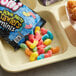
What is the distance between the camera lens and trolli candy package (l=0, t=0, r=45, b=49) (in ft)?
2.60

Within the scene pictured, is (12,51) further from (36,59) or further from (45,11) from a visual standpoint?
(45,11)

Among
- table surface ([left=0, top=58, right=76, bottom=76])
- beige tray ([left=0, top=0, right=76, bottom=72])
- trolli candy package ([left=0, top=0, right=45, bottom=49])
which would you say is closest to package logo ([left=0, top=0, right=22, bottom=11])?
trolli candy package ([left=0, top=0, right=45, bottom=49])

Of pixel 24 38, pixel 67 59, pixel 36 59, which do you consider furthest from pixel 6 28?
pixel 67 59

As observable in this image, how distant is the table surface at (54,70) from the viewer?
680mm

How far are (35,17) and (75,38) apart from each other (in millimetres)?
246

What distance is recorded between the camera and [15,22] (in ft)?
2.65

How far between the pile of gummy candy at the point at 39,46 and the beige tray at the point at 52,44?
3 cm

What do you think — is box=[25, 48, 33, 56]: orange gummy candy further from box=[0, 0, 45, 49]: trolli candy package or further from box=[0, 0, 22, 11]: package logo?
box=[0, 0, 22, 11]: package logo

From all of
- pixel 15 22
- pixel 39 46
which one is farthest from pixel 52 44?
pixel 15 22

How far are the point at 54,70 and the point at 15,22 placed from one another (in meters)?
0.32

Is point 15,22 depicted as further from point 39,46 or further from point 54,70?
point 54,70

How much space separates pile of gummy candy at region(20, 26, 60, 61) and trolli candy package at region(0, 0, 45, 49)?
0.04 meters

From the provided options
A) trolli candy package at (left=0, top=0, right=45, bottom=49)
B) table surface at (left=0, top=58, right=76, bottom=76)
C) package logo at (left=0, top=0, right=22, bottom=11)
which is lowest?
table surface at (left=0, top=58, right=76, bottom=76)

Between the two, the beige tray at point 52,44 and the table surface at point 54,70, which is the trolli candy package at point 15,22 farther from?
the table surface at point 54,70
